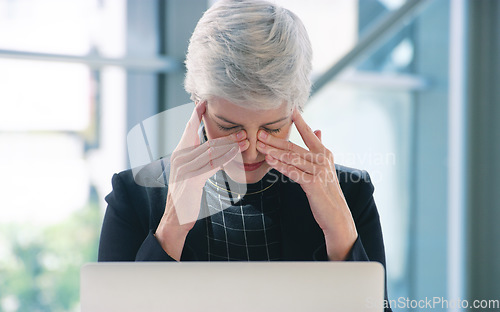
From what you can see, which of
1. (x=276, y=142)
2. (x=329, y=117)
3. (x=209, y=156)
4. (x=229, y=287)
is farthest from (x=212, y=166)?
(x=329, y=117)

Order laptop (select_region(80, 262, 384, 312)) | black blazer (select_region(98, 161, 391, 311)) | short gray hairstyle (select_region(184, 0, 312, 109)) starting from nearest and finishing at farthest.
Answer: laptop (select_region(80, 262, 384, 312)) < short gray hairstyle (select_region(184, 0, 312, 109)) < black blazer (select_region(98, 161, 391, 311))

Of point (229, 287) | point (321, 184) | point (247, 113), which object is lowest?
point (229, 287)

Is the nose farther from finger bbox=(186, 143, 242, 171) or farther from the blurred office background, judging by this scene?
the blurred office background

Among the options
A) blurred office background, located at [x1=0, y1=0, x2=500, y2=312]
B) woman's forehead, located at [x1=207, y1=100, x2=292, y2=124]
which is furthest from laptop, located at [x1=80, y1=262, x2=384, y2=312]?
blurred office background, located at [x1=0, y1=0, x2=500, y2=312]

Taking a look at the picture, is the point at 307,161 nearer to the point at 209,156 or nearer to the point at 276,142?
the point at 276,142

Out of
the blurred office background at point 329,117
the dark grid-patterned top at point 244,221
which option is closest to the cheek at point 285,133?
the dark grid-patterned top at point 244,221

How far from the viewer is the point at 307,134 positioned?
87 centimetres

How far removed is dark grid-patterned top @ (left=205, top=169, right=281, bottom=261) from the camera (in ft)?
3.25

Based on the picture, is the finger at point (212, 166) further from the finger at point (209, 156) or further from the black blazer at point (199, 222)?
the black blazer at point (199, 222)

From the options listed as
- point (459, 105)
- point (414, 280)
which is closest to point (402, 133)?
point (459, 105)

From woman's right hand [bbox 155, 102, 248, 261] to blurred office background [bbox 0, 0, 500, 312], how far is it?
Result: 0.59 metres

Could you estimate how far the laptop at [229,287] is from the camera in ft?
2.04

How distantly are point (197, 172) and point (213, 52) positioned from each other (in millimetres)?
213

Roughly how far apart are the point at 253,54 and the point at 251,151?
182 mm
